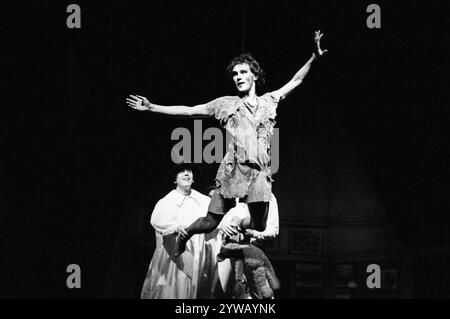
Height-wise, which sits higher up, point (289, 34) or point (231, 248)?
point (289, 34)

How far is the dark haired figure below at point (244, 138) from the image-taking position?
9938 millimetres

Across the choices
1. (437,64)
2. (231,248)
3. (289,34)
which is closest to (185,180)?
(231,248)

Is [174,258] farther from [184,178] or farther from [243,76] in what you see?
[243,76]

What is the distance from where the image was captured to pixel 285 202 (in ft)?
38.7

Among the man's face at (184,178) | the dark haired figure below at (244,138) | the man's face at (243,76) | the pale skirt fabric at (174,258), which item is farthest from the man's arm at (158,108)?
the pale skirt fabric at (174,258)

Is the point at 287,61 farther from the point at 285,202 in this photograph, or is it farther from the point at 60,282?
the point at 60,282

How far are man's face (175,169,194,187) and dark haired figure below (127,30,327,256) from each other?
84 cm

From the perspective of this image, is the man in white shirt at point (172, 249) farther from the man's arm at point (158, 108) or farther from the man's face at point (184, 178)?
the man's arm at point (158, 108)

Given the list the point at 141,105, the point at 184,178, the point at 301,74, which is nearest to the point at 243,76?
the point at 301,74

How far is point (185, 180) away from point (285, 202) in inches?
50.6

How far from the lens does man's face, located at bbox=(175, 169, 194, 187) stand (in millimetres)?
10953

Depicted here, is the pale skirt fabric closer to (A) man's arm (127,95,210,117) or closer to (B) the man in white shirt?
(B) the man in white shirt

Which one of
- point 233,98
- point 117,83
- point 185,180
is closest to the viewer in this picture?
point 233,98
